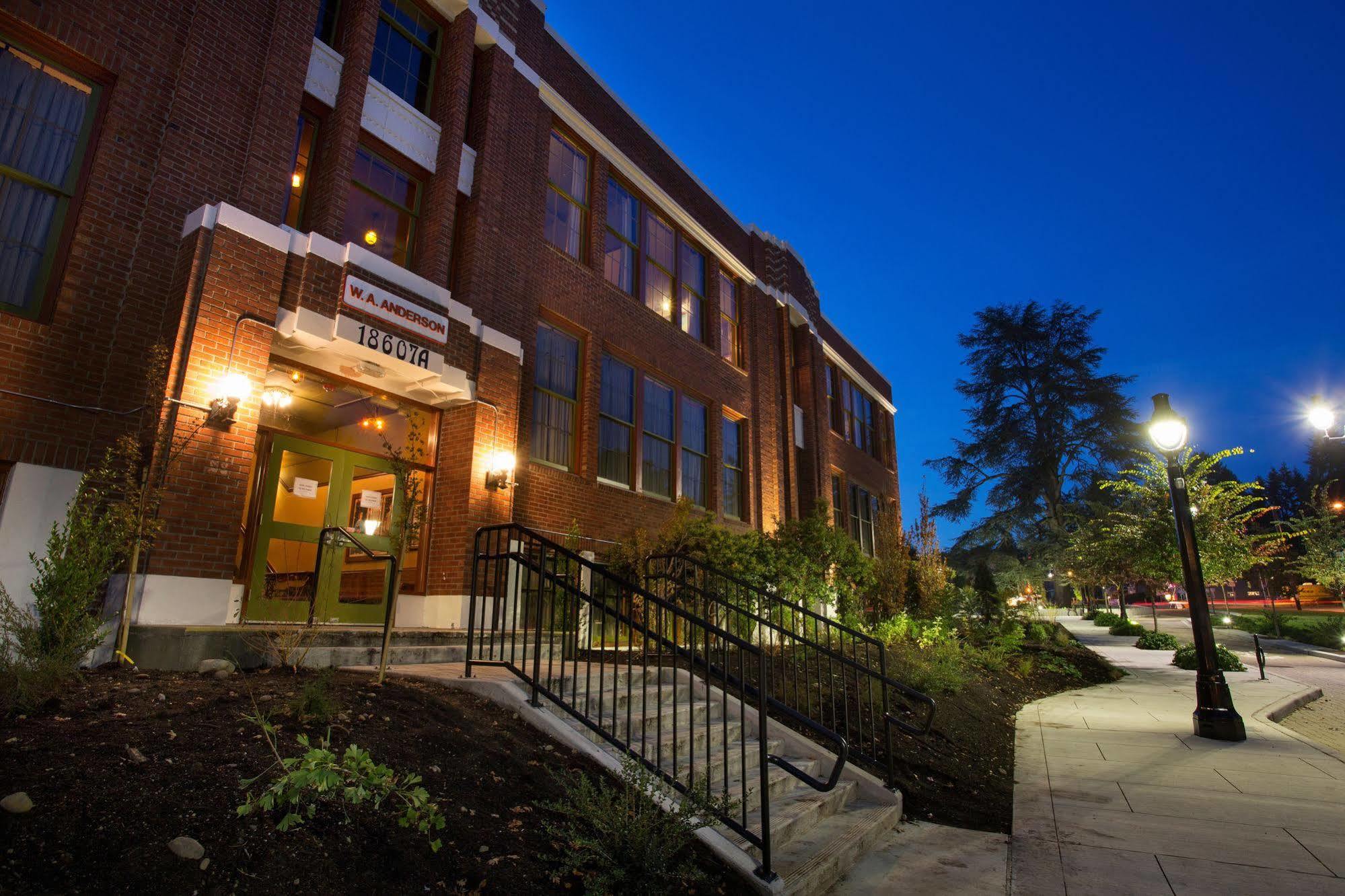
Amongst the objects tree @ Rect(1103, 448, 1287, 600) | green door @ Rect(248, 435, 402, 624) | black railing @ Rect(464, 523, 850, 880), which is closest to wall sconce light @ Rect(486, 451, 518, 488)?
green door @ Rect(248, 435, 402, 624)

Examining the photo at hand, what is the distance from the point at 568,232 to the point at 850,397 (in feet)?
46.7

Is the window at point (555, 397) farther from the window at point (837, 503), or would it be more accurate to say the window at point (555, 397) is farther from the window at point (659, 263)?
the window at point (837, 503)

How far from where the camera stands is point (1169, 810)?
5199 mm

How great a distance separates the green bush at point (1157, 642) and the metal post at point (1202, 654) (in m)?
15.6

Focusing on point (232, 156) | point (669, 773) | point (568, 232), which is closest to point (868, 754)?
point (669, 773)

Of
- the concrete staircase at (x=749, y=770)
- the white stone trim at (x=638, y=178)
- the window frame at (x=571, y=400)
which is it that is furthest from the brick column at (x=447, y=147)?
the concrete staircase at (x=749, y=770)

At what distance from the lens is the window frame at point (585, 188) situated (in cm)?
1202

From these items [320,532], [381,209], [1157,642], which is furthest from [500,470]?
[1157,642]

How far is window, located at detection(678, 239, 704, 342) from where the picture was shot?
601 inches

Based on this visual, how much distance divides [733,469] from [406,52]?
393 inches

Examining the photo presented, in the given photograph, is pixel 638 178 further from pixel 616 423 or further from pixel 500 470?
pixel 500 470

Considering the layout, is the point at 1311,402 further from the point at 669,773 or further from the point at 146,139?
the point at 146,139

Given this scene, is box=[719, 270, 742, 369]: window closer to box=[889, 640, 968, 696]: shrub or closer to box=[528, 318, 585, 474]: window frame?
box=[528, 318, 585, 474]: window frame

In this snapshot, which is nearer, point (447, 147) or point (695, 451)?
point (447, 147)
